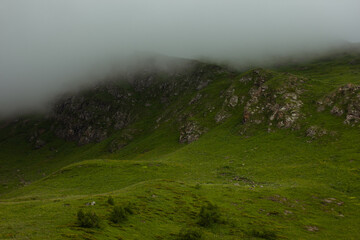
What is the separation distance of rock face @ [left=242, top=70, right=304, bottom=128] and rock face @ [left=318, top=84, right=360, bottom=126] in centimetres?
1029

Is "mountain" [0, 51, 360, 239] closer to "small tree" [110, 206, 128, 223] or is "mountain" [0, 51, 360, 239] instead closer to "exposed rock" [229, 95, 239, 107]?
"small tree" [110, 206, 128, 223]

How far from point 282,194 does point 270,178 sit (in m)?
14.6

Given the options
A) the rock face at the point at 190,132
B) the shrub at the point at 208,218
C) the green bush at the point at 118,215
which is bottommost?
the rock face at the point at 190,132

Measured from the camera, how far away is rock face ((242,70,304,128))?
94125mm

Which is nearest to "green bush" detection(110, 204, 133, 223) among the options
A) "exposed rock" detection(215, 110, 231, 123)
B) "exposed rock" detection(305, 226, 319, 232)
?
"exposed rock" detection(305, 226, 319, 232)

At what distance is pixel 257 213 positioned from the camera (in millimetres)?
36312

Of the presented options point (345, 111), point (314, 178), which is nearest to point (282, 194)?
point (314, 178)

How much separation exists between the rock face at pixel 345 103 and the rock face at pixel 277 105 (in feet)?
33.8

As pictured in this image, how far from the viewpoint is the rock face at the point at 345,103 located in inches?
3076

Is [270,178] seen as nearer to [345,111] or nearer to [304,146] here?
[304,146]

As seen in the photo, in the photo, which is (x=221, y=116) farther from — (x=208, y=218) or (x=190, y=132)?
(x=208, y=218)

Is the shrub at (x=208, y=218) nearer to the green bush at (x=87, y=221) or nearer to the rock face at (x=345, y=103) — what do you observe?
the green bush at (x=87, y=221)

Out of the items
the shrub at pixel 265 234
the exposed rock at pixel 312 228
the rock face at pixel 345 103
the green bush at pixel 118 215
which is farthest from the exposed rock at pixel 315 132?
the green bush at pixel 118 215

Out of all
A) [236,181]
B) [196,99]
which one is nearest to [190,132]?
[196,99]
